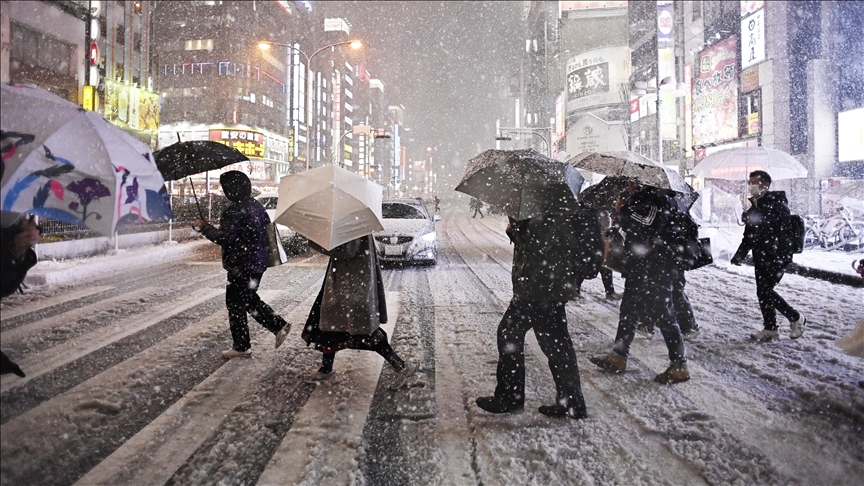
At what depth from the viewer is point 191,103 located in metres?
67.3

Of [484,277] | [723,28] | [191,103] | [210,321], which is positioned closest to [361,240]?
[210,321]

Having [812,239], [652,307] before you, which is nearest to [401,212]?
[652,307]

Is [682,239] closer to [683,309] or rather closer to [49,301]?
[683,309]

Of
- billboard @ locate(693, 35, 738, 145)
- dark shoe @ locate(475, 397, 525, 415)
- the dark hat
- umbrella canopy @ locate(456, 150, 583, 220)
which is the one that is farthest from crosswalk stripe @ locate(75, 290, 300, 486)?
billboard @ locate(693, 35, 738, 145)

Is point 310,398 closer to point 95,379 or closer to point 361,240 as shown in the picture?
point 361,240

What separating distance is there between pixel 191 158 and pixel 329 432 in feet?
7.38

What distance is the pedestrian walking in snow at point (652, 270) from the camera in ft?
13.8

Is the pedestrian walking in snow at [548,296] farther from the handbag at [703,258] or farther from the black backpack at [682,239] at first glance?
the handbag at [703,258]

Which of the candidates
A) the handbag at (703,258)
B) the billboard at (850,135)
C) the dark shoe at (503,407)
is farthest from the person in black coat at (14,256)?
the billboard at (850,135)

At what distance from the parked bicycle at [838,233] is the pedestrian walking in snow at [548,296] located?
14.7 m

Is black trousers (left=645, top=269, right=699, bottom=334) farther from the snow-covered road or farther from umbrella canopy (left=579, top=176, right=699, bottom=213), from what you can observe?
umbrella canopy (left=579, top=176, right=699, bottom=213)

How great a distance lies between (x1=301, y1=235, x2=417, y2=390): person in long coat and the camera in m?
3.83

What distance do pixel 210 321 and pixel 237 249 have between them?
2469 millimetres

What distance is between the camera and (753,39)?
28.5m
